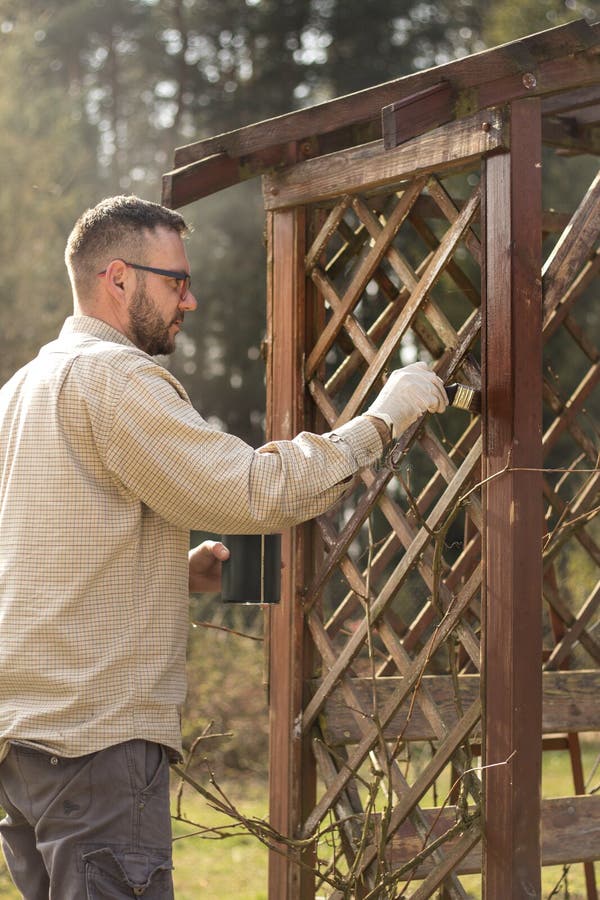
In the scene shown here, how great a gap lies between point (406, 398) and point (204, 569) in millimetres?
690

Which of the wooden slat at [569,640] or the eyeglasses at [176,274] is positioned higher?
the eyeglasses at [176,274]

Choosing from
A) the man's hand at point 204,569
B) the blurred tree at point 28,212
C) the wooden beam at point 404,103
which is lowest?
the man's hand at point 204,569

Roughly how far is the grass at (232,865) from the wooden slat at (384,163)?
252cm

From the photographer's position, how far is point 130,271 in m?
2.56

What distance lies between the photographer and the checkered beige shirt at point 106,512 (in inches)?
90.4

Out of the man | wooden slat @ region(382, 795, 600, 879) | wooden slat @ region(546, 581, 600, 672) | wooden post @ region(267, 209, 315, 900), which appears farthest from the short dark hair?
wooden slat @ region(546, 581, 600, 672)

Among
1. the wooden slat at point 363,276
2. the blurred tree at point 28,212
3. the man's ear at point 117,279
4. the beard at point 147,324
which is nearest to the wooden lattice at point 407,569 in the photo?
the wooden slat at point 363,276

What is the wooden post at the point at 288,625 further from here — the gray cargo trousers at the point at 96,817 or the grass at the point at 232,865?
the grass at the point at 232,865

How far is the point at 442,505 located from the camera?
2984 mm

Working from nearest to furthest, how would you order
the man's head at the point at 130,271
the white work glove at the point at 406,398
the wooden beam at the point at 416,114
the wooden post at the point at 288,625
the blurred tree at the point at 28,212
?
the white work glove at the point at 406,398, the man's head at the point at 130,271, the wooden beam at the point at 416,114, the wooden post at the point at 288,625, the blurred tree at the point at 28,212

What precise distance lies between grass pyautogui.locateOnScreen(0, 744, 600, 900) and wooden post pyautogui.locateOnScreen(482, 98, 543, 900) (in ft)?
6.86

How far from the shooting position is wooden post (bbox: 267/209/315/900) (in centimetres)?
341

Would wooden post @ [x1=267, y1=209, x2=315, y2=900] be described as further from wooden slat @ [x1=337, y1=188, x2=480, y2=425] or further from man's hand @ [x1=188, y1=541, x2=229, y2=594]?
man's hand @ [x1=188, y1=541, x2=229, y2=594]

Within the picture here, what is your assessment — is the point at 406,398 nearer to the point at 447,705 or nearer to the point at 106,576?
the point at 106,576
